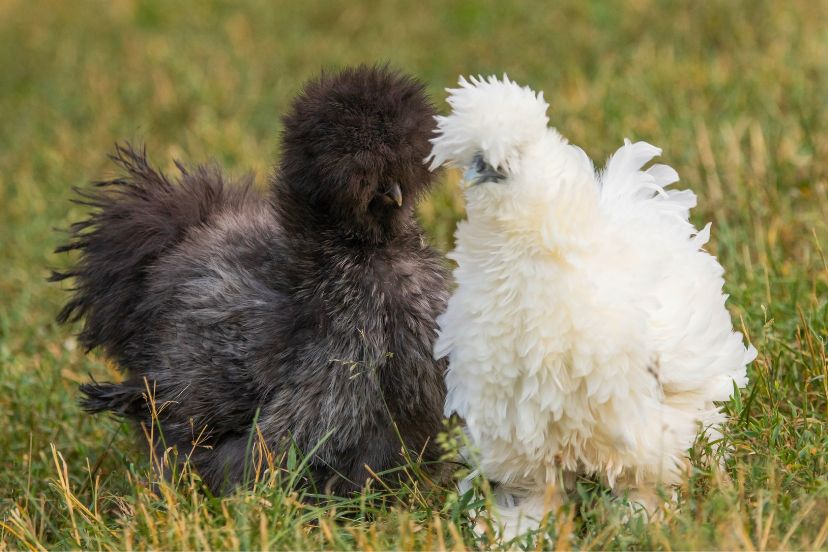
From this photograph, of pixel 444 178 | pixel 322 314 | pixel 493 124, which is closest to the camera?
pixel 493 124

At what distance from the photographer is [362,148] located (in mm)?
3904

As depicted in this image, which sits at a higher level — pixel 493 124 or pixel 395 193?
pixel 493 124

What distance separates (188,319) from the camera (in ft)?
14.8

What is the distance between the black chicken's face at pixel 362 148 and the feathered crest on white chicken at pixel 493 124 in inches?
20.6

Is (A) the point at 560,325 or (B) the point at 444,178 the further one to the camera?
(B) the point at 444,178

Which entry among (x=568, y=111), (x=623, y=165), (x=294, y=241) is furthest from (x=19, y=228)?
(x=623, y=165)

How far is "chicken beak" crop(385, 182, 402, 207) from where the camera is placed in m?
3.95

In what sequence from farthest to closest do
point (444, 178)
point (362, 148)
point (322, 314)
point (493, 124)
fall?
point (444, 178) < point (322, 314) < point (362, 148) < point (493, 124)

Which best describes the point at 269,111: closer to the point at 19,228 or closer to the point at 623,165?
the point at 19,228

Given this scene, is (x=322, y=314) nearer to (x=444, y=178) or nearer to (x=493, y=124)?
(x=444, y=178)

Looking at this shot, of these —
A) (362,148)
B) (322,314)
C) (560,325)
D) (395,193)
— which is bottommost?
(322,314)

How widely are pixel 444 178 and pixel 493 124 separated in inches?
51.3

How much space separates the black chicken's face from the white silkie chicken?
0.45 metres

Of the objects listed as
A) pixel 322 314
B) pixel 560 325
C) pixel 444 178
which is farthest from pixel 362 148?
pixel 560 325
